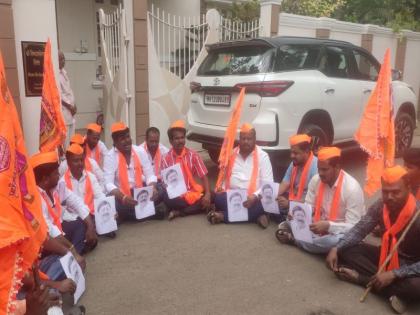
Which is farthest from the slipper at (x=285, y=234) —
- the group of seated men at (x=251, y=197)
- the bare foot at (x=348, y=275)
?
the bare foot at (x=348, y=275)

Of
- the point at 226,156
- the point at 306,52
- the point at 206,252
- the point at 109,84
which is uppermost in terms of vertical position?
the point at 306,52

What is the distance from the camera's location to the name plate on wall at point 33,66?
5.37 meters

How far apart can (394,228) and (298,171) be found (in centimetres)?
152

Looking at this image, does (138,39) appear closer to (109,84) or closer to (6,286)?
(109,84)

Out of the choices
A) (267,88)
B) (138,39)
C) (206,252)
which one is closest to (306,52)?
(267,88)

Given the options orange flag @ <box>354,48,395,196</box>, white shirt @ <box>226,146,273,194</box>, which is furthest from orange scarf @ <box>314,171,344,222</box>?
white shirt @ <box>226,146,273,194</box>

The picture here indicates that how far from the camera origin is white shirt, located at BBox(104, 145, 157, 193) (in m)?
4.88

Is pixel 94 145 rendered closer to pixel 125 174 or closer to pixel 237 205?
pixel 125 174

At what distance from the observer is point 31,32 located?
17.6 feet

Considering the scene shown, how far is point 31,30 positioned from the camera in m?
5.37

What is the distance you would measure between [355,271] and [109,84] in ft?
19.9

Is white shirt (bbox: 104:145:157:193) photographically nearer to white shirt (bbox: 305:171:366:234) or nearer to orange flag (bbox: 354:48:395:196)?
white shirt (bbox: 305:171:366:234)

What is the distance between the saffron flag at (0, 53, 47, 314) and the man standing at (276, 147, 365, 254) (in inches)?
104

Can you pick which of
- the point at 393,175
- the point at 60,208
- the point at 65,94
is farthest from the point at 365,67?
the point at 60,208
